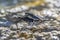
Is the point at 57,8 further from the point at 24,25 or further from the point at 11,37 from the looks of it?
the point at 11,37

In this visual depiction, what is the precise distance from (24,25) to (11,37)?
17cm

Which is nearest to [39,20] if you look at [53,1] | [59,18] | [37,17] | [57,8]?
[37,17]

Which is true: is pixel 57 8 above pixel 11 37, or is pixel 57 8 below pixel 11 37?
above

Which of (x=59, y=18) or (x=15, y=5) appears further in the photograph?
(x=15, y=5)

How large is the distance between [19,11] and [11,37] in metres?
0.41

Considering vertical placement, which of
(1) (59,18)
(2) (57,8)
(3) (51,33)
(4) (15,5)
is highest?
(4) (15,5)

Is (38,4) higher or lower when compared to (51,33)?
higher

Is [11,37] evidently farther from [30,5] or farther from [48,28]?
[30,5]

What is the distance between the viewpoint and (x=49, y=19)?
5.08ft

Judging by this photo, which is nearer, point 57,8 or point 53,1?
point 57,8

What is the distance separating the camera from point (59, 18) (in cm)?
157

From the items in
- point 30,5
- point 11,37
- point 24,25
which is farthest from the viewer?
point 30,5

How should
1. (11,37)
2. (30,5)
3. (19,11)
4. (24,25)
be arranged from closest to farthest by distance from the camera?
(11,37) < (24,25) < (19,11) < (30,5)

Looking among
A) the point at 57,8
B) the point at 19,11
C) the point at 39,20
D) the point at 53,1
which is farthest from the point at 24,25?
the point at 53,1
